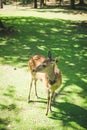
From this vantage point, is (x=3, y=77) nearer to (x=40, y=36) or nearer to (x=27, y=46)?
(x=27, y=46)

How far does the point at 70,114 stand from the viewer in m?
7.69

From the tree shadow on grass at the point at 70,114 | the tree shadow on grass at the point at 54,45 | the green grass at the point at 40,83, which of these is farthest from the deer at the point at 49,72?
the tree shadow on grass at the point at 54,45

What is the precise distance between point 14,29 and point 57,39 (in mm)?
3852

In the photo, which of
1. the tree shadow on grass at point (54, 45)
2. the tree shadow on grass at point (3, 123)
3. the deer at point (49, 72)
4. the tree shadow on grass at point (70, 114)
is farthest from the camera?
the tree shadow on grass at point (54, 45)

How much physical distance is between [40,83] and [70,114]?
2352mm

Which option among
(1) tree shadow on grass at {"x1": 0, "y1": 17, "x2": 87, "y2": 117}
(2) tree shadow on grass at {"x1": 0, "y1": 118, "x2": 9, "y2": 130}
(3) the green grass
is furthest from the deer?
(1) tree shadow on grass at {"x1": 0, "y1": 17, "x2": 87, "y2": 117}

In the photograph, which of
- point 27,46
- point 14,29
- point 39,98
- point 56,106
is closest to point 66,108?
point 56,106

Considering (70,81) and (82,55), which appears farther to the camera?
(82,55)

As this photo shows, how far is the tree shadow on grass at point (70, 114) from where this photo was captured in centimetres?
729

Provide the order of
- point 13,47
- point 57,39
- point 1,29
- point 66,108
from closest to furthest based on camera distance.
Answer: point 66,108 → point 13,47 → point 57,39 → point 1,29

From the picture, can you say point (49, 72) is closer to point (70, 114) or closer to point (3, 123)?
point (70, 114)

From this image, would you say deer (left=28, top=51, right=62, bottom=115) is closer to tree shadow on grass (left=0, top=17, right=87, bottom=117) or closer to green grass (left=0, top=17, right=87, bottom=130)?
green grass (left=0, top=17, right=87, bottom=130)

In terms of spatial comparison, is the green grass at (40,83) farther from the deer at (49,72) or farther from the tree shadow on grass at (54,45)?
the deer at (49,72)

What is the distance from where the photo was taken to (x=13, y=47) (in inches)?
544
